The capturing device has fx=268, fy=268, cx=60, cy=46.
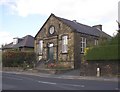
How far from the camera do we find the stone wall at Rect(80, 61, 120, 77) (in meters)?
25.7

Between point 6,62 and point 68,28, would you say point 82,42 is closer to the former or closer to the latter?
point 68,28

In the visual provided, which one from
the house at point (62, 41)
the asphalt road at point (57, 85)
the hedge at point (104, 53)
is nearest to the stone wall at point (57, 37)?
the house at point (62, 41)

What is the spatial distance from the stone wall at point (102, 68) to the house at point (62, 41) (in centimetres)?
791

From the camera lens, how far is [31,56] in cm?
4169

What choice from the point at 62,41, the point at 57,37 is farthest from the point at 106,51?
the point at 57,37

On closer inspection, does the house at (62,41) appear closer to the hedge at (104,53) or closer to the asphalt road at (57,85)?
the hedge at (104,53)

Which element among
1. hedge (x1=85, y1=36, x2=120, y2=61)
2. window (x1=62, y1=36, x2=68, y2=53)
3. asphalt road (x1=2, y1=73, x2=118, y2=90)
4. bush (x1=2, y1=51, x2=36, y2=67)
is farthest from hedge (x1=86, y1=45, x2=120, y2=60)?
bush (x1=2, y1=51, x2=36, y2=67)

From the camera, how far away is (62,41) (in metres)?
38.9

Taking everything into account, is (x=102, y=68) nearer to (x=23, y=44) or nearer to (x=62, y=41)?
(x=62, y=41)

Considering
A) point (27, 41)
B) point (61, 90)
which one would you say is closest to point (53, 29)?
point (27, 41)

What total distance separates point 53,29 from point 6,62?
874cm

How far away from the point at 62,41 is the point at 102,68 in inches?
515

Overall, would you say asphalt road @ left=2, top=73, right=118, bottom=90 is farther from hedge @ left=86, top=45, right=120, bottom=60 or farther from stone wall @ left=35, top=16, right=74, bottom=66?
stone wall @ left=35, top=16, right=74, bottom=66

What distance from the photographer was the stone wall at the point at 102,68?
84.4 feet
